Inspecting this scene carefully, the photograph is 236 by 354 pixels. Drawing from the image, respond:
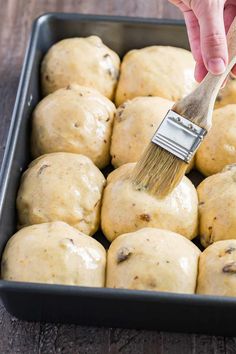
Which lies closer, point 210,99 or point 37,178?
point 210,99

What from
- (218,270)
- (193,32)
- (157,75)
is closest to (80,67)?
(157,75)

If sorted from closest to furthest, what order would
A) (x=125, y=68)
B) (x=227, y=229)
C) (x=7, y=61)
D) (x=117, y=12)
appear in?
(x=227, y=229) < (x=125, y=68) < (x=7, y=61) < (x=117, y=12)

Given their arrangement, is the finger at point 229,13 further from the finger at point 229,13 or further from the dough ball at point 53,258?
the dough ball at point 53,258

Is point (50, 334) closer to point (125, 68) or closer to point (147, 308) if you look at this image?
point (147, 308)

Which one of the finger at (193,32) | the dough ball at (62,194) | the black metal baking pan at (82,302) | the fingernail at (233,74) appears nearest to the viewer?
the black metal baking pan at (82,302)

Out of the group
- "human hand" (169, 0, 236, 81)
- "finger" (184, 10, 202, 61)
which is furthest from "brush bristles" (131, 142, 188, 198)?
"finger" (184, 10, 202, 61)

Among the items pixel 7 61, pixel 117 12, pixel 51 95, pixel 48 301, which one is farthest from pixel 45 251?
pixel 117 12

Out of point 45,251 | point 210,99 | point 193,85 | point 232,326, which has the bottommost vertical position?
point 232,326

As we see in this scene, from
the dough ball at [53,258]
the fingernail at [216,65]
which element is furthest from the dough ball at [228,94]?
the dough ball at [53,258]
